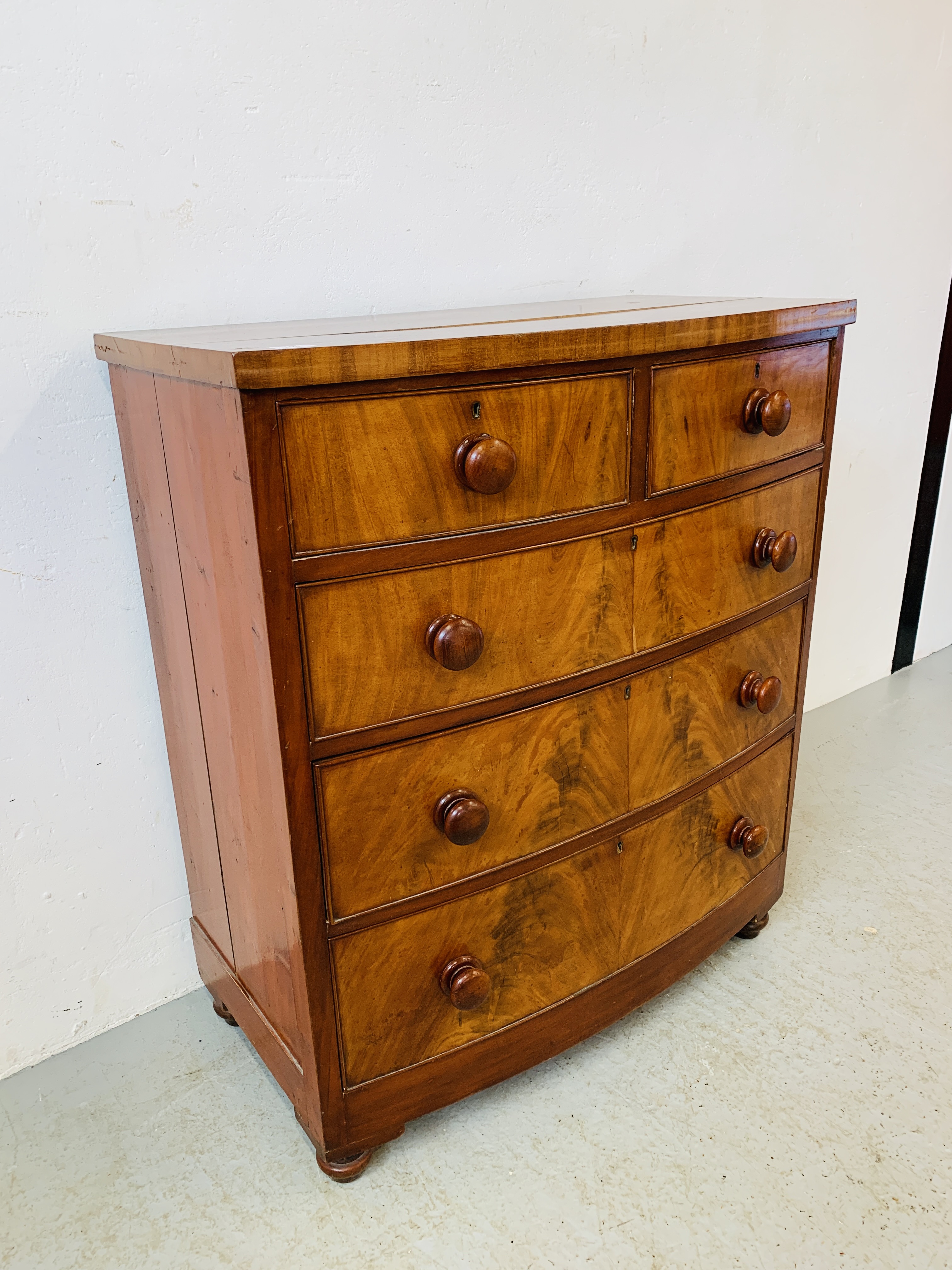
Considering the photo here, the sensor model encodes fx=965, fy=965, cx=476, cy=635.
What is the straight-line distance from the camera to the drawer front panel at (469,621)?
1.04 metres

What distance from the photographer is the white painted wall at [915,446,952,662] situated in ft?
9.17

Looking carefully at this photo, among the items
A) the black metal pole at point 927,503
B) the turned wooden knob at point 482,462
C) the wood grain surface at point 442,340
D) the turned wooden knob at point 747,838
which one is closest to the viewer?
the wood grain surface at point 442,340

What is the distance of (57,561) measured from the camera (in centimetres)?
138

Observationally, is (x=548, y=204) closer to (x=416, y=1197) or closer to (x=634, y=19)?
(x=634, y=19)

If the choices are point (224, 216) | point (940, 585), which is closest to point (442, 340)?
point (224, 216)

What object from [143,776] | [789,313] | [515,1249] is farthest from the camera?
[143,776]

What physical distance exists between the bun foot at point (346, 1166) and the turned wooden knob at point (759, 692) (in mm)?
835

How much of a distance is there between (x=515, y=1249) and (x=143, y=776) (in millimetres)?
858

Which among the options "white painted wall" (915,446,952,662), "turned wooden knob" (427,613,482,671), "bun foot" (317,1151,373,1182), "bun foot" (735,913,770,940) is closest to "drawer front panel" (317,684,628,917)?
"turned wooden knob" (427,613,482,671)

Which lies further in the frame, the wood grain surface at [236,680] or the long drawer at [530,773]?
the long drawer at [530,773]

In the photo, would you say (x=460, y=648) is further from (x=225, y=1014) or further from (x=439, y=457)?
(x=225, y=1014)

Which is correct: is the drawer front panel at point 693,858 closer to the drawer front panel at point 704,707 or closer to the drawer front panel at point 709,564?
the drawer front panel at point 704,707

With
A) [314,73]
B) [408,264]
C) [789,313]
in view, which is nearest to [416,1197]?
[789,313]

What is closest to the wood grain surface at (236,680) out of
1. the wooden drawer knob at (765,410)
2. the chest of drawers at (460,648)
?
the chest of drawers at (460,648)
